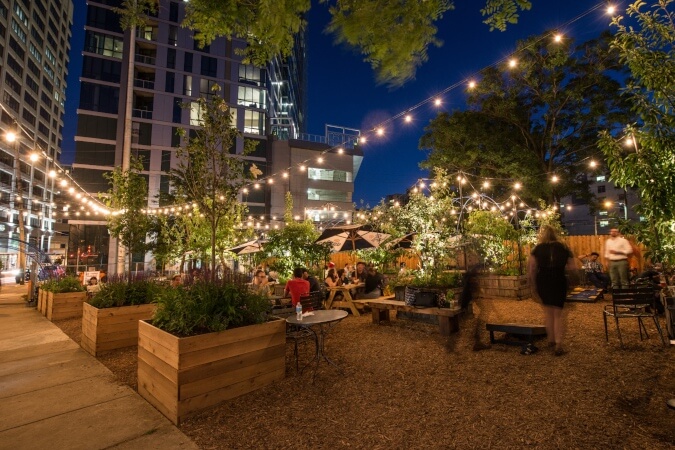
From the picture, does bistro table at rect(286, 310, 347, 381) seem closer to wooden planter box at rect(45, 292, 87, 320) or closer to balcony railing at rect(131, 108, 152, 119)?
wooden planter box at rect(45, 292, 87, 320)

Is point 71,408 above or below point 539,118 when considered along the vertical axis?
below

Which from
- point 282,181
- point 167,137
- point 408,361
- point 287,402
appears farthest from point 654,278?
point 167,137

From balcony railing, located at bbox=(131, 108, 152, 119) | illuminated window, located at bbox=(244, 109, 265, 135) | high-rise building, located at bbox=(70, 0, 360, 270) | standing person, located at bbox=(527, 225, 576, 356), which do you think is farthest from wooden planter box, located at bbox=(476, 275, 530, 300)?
balcony railing, located at bbox=(131, 108, 152, 119)

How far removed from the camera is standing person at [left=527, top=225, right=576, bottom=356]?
4.61m

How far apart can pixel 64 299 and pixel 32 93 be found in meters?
78.2

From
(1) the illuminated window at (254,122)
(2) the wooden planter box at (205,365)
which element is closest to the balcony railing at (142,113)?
(1) the illuminated window at (254,122)

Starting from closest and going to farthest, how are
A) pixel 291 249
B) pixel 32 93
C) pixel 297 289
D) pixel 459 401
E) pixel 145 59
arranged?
pixel 459 401
pixel 297 289
pixel 291 249
pixel 145 59
pixel 32 93

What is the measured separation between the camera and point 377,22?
2.93 meters

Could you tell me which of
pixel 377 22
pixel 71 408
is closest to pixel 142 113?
pixel 71 408

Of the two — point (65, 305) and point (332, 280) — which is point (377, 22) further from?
point (65, 305)

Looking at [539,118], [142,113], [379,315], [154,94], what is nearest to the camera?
[379,315]

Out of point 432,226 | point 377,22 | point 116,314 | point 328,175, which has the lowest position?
point 116,314

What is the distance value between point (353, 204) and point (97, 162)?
88.0 ft

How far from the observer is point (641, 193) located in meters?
4.09
